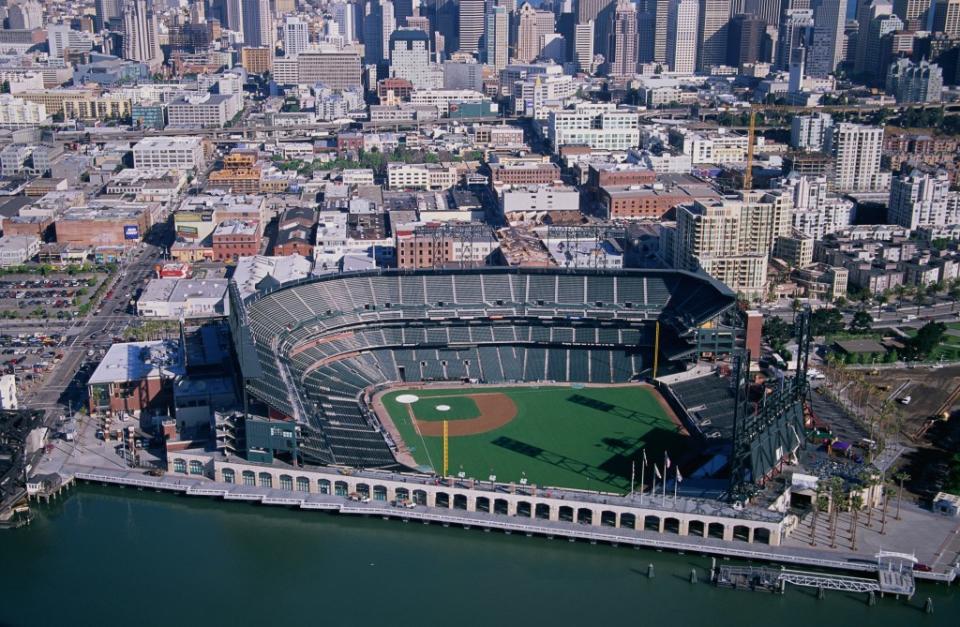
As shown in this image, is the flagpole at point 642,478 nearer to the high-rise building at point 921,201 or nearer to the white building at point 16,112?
the high-rise building at point 921,201

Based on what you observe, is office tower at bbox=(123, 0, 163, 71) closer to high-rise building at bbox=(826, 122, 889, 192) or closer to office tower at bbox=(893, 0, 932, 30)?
high-rise building at bbox=(826, 122, 889, 192)

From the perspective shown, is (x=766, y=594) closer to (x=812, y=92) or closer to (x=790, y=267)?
(x=790, y=267)

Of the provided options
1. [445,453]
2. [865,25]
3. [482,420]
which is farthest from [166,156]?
[865,25]

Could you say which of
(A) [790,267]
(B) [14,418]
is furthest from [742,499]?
(A) [790,267]

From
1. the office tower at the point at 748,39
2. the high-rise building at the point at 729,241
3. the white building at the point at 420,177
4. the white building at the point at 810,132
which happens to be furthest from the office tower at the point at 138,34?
the high-rise building at the point at 729,241

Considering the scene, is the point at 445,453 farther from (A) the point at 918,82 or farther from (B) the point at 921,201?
(A) the point at 918,82
